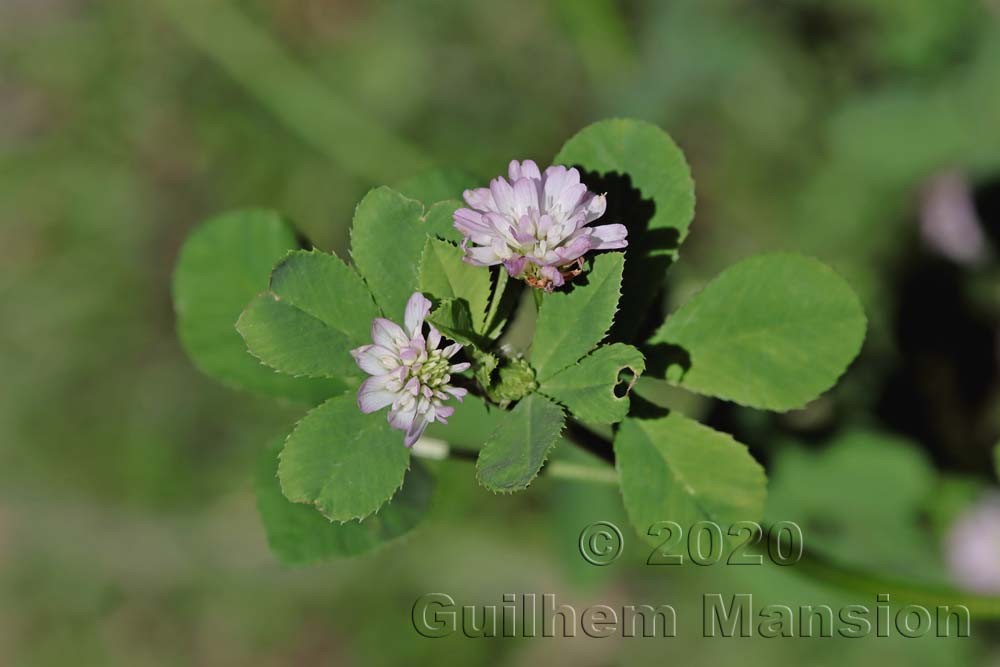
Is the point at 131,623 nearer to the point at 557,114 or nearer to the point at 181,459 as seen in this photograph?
the point at 181,459

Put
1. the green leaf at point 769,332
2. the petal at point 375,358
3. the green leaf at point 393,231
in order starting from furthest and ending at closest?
1. the green leaf at point 769,332
2. the green leaf at point 393,231
3. the petal at point 375,358

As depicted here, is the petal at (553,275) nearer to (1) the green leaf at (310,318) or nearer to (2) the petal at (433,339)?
(2) the petal at (433,339)

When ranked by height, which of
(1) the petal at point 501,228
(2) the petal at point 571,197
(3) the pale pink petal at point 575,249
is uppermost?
(2) the petal at point 571,197

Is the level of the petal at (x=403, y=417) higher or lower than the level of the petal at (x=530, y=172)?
lower

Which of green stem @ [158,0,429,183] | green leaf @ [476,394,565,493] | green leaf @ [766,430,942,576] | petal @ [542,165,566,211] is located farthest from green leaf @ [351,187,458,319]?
green stem @ [158,0,429,183]

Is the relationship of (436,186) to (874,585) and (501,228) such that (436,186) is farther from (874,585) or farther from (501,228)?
(874,585)

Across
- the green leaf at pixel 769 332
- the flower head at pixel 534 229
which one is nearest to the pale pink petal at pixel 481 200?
the flower head at pixel 534 229

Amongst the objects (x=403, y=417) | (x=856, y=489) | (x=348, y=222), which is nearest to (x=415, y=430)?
(x=403, y=417)

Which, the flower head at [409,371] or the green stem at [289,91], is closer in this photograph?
the flower head at [409,371]

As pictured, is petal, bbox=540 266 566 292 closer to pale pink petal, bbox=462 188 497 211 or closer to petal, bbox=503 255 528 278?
petal, bbox=503 255 528 278
